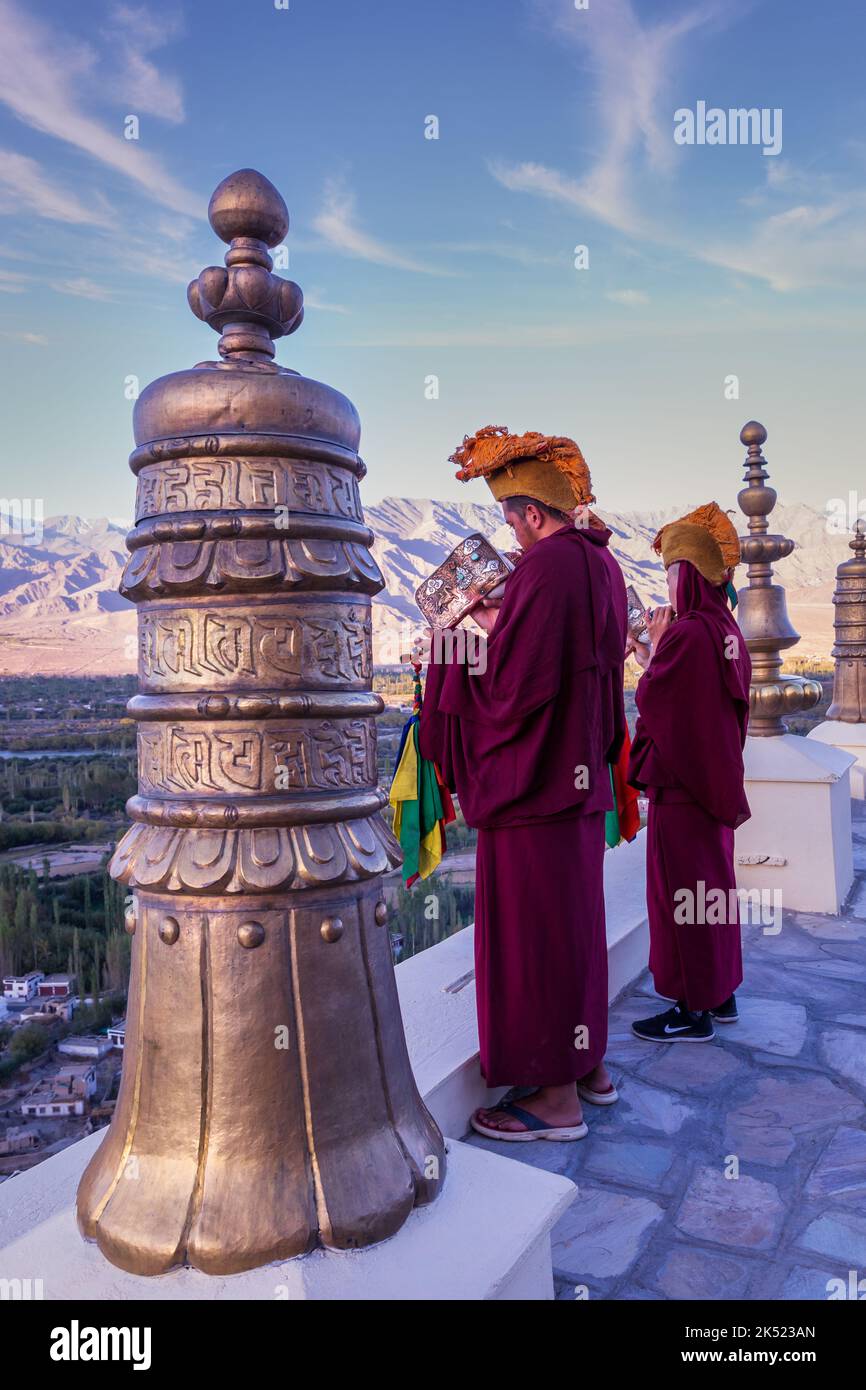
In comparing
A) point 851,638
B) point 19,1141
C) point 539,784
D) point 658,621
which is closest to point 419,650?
point 539,784

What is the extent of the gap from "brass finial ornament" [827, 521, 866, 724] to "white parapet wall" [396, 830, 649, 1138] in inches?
239

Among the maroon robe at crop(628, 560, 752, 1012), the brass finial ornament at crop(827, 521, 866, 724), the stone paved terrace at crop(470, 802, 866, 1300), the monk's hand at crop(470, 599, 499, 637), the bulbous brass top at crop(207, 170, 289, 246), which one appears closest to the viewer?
the bulbous brass top at crop(207, 170, 289, 246)

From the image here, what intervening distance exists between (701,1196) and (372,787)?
1781mm

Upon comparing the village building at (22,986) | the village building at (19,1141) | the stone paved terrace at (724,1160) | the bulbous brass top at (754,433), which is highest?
the bulbous brass top at (754,433)

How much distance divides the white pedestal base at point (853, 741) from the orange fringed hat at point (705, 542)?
608cm

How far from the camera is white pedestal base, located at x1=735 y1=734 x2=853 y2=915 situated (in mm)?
5547

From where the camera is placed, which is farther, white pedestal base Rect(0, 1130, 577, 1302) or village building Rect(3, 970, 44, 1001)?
village building Rect(3, 970, 44, 1001)

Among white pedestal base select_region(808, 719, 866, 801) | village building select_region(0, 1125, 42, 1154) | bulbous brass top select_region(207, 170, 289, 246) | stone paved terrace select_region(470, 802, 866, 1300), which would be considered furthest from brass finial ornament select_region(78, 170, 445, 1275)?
white pedestal base select_region(808, 719, 866, 801)

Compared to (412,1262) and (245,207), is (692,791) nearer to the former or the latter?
(412,1262)

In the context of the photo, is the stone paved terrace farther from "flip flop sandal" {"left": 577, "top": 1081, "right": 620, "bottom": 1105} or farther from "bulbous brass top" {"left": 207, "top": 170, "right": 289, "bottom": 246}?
"bulbous brass top" {"left": 207, "top": 170, "right": 289, "bottom": 246}

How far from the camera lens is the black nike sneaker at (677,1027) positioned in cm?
380

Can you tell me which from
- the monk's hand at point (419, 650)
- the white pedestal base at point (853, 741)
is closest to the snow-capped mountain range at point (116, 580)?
the monk's hand at point (419, 650)

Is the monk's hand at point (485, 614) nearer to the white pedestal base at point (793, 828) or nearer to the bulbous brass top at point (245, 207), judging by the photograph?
the bulbous brass top at point (245, 207)
